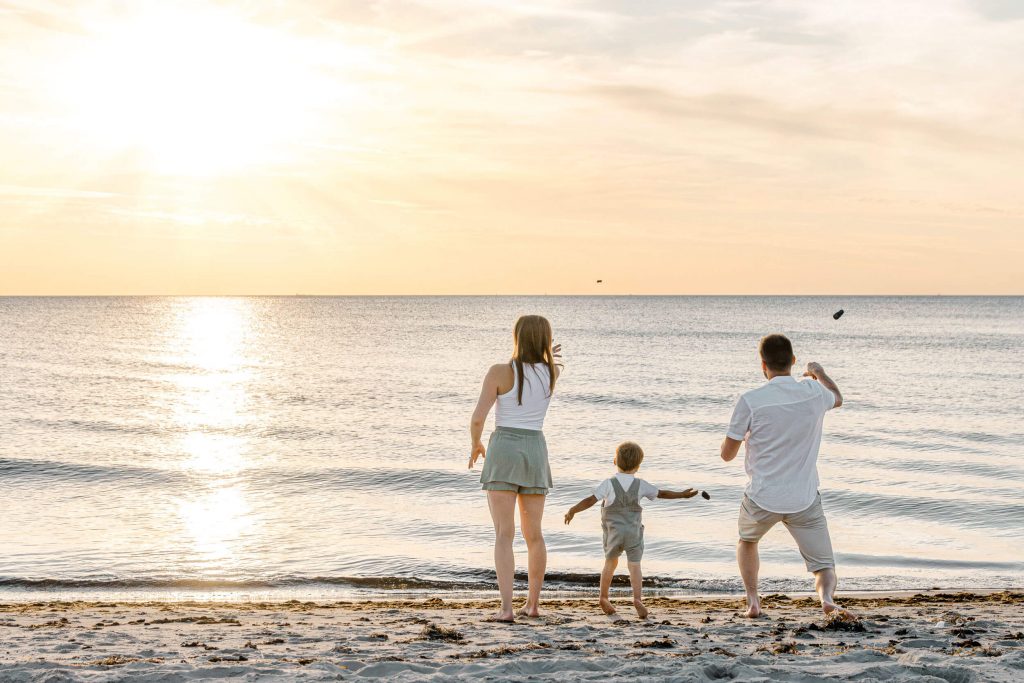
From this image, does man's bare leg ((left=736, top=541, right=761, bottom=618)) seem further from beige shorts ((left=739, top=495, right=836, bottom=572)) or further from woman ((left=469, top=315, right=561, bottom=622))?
woman ((left=469, top=315, right=561, bottom=622))

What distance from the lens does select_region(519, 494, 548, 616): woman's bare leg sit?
5922 mm

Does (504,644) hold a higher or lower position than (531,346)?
lower

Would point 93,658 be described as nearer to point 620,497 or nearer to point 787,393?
point 620,497

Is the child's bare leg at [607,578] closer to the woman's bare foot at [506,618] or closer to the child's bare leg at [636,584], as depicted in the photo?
the child's bare leg at [636,584]

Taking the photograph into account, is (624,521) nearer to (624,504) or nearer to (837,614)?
(624,504)

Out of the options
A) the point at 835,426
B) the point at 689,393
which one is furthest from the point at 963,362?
the point at 835,426

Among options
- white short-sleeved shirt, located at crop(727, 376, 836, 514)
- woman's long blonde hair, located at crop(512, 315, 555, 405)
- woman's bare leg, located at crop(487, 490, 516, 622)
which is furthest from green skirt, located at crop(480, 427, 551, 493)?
white short-sleeved shirt, located at crop(727, 376, 836, 514)

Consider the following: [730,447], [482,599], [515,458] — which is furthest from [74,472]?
[730,447]

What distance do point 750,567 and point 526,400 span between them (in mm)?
1897

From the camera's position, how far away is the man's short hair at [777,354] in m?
5.45

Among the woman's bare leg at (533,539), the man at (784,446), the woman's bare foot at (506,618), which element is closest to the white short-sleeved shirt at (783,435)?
the man at (784,446)

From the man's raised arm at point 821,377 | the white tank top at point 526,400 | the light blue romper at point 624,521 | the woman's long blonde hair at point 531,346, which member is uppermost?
the woman's long blonde hair at point 531,346

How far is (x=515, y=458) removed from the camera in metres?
5.78

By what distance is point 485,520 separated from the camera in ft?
38.7
